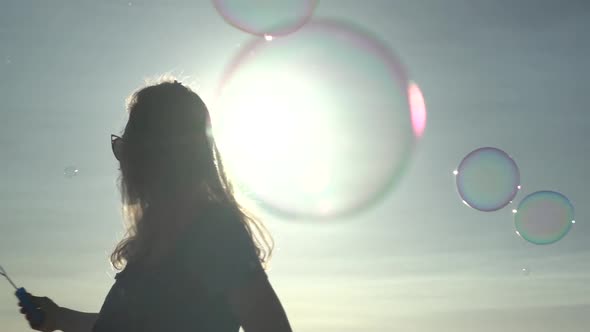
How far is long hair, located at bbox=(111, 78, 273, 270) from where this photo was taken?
390cm

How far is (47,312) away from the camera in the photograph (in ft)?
15.1

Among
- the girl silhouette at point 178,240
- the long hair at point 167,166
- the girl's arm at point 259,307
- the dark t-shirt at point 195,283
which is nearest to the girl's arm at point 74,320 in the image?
the girl silhouette at point 178,240

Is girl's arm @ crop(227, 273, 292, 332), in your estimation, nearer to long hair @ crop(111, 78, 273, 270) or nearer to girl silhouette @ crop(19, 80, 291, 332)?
girl silhouette @ crop(19, 80, 291, 332)

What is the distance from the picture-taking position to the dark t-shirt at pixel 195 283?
10.8 ft

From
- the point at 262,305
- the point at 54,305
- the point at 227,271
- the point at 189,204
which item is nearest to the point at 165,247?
the point at 189,204

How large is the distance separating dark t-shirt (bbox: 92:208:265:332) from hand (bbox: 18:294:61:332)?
944 millimetres

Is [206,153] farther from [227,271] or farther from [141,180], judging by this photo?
[227,271]

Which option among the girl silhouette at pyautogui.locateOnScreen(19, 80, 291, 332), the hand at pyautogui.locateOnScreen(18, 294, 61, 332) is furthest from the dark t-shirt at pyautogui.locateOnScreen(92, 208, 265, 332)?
the hand at pyautogui.locateOnScreen(18, 294, 61, 332)

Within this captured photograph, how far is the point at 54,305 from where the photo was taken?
15.3 ft

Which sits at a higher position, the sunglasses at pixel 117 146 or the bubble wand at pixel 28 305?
the sunglasses at pixel 117 146

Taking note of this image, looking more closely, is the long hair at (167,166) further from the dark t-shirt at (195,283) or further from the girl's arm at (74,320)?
the girl's arm at (74,320)

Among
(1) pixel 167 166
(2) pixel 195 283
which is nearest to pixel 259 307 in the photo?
(2) pixel 195 283

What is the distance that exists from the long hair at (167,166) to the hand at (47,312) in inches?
27.1

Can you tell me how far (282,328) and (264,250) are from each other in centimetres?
93
